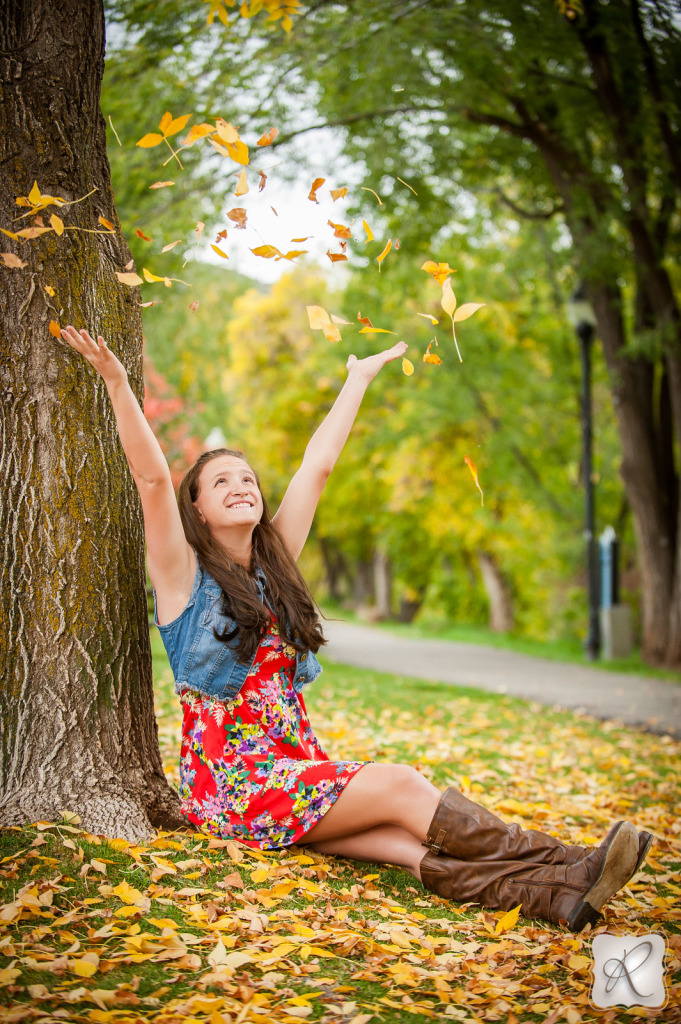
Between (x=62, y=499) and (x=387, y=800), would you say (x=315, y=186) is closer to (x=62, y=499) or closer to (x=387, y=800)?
(x=62, y=499)

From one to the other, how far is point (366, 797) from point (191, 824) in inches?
32.7

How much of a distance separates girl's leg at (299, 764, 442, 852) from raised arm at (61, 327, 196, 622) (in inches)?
38.5

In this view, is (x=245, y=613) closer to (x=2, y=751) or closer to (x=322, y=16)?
(x=2, y=751)

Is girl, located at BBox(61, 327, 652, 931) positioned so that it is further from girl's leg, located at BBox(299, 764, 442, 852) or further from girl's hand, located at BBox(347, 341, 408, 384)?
girl's hand, located at BBox(347, 341, 408, 384)

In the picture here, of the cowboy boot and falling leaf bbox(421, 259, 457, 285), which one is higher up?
falling leaf bbox(421, 259, 457, 285)

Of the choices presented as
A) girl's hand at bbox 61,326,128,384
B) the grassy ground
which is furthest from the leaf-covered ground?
the grassy ground

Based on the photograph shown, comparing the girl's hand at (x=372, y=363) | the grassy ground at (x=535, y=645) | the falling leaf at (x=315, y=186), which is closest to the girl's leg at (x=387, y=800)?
the girl's hand at (x=372, y=363)

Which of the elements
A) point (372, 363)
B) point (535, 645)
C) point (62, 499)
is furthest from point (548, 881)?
point (535, 645)

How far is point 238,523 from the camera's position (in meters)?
3.54

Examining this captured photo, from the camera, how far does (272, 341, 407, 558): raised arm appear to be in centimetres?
383

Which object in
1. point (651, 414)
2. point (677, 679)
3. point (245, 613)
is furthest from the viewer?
point (651, 414)

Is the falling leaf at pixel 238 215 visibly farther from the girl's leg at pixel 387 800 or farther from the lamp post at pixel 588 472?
the lamp post at pixel 588 472

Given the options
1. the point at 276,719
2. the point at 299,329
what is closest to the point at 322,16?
the point at 276,719

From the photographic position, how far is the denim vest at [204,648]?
3.37 m
